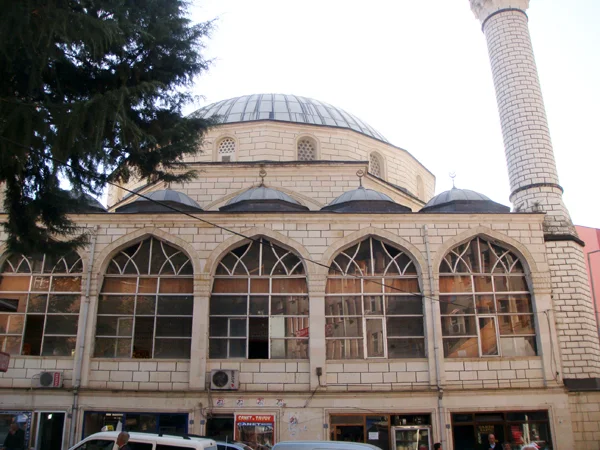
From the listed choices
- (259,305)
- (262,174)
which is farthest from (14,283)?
(262,174)

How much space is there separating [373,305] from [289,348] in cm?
252

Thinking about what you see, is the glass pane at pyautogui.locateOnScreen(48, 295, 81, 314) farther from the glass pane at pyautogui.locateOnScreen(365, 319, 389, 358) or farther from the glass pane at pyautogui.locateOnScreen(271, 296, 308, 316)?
the glass pane at pyautogui.locateOnScreen(365, 319, 389, 358)

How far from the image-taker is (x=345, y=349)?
15.4m

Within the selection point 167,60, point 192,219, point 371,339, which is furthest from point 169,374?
point 167,60

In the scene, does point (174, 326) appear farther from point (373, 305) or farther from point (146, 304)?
point (373, 305)

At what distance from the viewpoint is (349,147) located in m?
22.7

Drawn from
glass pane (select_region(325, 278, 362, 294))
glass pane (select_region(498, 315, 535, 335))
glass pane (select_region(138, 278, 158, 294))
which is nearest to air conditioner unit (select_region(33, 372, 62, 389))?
glass pane (select_region(138, 278, 158, 294))

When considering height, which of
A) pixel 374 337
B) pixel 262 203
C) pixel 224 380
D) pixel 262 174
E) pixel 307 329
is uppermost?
pixel 262 174

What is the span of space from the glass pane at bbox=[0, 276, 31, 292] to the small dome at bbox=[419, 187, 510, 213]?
1156 cm

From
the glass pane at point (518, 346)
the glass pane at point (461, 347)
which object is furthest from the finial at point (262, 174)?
the glass pane at point (518, 346)

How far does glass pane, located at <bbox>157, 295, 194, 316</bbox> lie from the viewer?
15.6m

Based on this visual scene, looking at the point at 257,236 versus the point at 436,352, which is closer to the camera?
the point at 436,352

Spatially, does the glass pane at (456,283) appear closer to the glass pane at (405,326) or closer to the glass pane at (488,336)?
the glass pane at (488,336)

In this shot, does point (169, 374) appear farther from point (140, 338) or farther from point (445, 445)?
point (445, 445)
